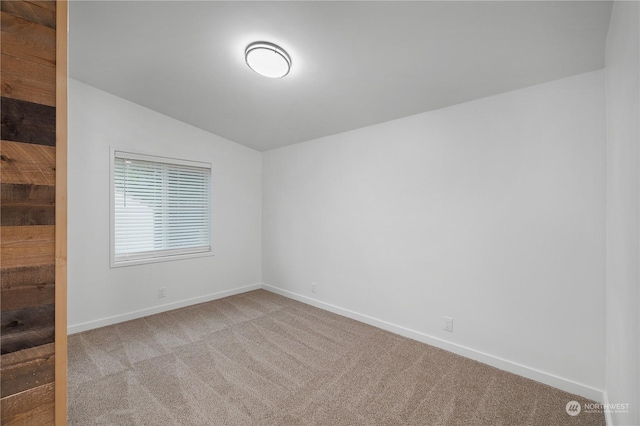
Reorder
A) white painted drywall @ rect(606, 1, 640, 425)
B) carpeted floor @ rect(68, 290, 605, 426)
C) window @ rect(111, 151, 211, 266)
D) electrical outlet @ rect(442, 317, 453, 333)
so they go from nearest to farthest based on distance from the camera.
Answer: white painted drywall @ rect(606, 1, 640, 425)
carpeted floor @ rect(68, 290, 605, 426)
electrical outlet @ rect(442, 317, 453, 333)
window @ rect(111, 151, 211, 266)

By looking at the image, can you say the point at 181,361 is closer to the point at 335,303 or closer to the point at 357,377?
the point at 357,377

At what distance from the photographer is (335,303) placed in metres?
3.49

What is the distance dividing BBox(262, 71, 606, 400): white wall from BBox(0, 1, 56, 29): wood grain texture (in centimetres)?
261

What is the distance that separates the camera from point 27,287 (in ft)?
2.98

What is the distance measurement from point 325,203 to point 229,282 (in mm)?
1917

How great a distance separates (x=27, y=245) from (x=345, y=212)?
2.78 metres

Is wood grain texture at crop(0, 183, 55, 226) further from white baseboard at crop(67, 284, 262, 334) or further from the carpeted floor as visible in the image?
white baseboard at crop(67, 284, 262, 334)

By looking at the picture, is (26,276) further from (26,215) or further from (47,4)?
(47,4)

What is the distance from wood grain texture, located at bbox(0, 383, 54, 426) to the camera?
2.85 ft

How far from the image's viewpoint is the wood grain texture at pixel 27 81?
88cm

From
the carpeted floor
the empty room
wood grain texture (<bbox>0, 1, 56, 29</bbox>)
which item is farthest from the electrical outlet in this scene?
wood grain texture (<bbox>0, 1, 56, 29</bbox>)

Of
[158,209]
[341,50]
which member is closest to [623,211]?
[341,50]

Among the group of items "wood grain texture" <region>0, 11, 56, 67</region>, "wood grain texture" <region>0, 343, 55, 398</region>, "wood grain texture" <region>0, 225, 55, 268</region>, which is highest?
"wood grain texture" <region>0, 11, 56, 67</region>

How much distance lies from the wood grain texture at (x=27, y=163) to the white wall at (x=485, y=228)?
2.61 metres
